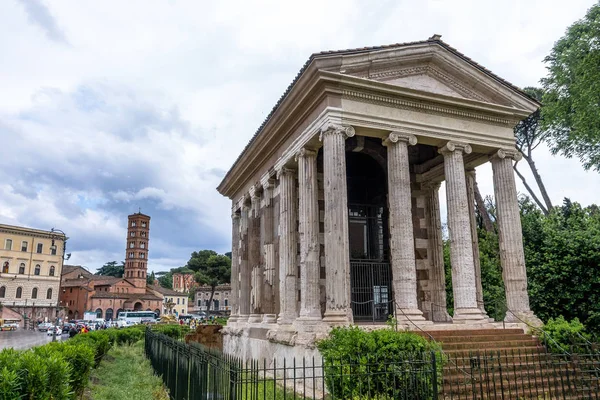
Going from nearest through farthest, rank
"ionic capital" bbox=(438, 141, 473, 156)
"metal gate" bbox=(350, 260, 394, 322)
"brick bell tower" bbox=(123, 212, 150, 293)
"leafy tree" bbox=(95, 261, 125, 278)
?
"ionic capital" bbox=(438, 141, 473, 156) → "metal gate" bbox=(350, 260, 394, 322) → "brick bell tower" bbox=(123, 212, 150, 293) → "leafy tree" bbox=(95, 261, 125, 278)

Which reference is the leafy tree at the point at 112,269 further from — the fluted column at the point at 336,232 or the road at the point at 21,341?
the fluted column at the point at 336,232

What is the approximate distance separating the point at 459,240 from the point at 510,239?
2.11 meters

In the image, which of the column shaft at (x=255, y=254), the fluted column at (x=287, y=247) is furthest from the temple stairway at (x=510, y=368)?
the column shaft at (x=255, y=254)

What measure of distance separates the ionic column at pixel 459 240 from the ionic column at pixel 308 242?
4021mm

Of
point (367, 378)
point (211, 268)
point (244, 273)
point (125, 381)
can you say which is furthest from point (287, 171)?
point (211, 268)

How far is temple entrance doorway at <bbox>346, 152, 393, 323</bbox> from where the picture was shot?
17438 millimetres

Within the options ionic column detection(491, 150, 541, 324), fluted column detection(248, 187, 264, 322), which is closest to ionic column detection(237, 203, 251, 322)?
fluted column detection(248, 187, 264, 322)

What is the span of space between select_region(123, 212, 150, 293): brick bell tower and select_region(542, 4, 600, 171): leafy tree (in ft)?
259

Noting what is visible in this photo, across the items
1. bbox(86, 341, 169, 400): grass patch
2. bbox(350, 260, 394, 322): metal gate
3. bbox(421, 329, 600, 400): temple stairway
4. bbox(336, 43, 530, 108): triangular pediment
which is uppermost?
bbox(336, 43, 530, 108): triangular pediment

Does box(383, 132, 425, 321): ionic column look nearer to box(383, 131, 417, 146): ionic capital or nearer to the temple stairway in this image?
box(383, 131, 417, 146): ionic capital

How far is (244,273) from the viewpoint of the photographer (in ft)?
71.1

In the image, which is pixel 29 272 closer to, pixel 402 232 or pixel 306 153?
pixel 306 153

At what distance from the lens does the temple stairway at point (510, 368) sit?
952cm

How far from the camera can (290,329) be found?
1424cm
